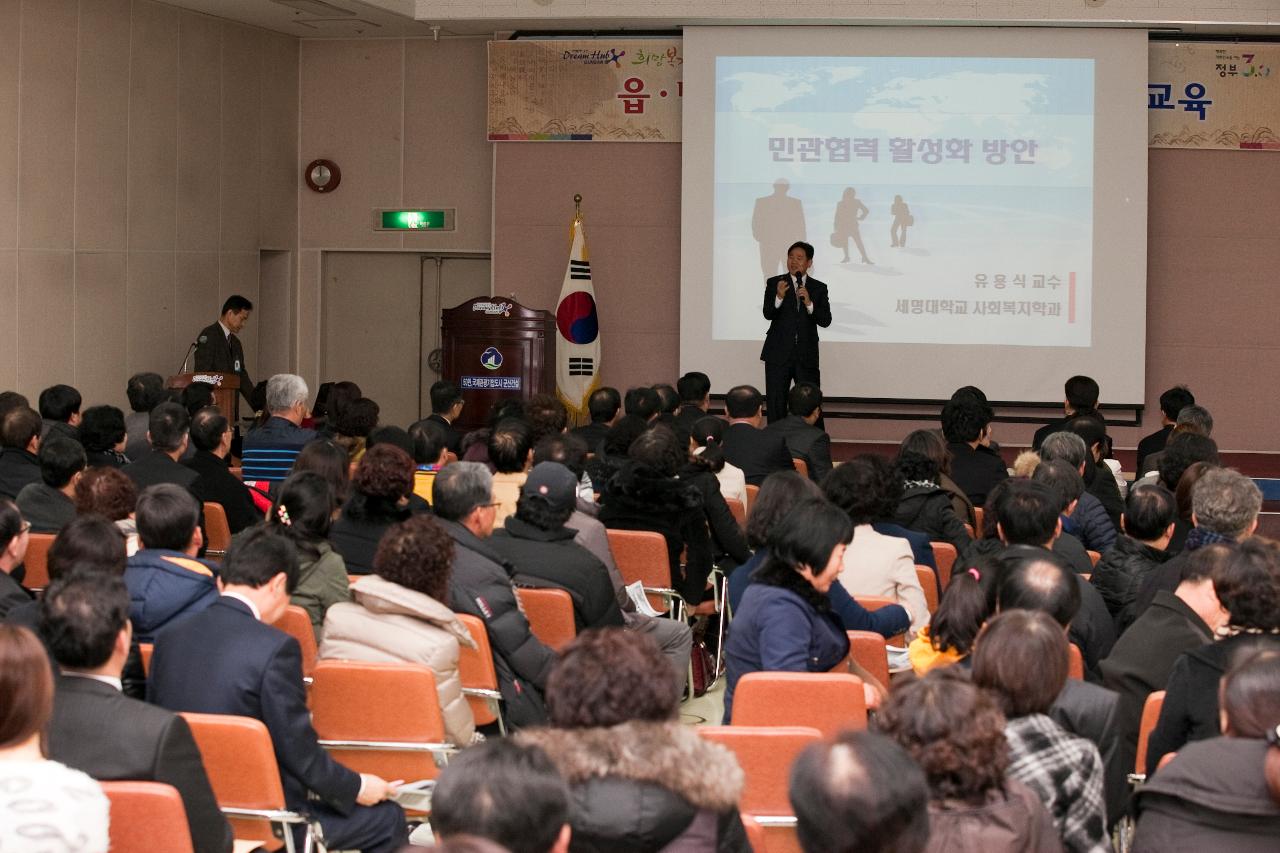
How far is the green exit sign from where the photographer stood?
40.0 ft

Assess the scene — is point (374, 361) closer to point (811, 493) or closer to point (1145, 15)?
point (1145, 15)

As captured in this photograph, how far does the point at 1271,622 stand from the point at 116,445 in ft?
15.7

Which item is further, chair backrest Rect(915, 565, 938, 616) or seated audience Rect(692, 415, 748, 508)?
seated audience Rect(692, 415, 748, 508)

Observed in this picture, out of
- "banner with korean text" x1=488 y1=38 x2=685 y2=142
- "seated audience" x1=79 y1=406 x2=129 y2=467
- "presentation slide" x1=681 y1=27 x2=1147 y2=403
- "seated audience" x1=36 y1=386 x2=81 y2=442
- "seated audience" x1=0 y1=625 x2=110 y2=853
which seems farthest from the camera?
"banner with korean text" x1=488 y1=38 x2=685 y2=142

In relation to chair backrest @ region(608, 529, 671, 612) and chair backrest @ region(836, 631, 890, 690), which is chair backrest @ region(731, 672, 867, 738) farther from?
chair backrest @ region(608, 529, 671, 612)

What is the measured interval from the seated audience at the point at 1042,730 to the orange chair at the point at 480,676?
1.73 meters

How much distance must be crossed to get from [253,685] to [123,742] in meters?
0.45

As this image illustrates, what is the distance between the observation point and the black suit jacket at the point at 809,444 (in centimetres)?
768

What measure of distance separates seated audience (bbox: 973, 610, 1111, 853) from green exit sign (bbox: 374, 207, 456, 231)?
33.1ft

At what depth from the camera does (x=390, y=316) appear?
1259 cm

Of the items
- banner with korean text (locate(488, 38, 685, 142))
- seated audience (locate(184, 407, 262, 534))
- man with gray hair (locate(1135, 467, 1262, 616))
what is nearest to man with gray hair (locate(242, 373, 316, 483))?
seated audience (locate(184, 407, 262, 534))

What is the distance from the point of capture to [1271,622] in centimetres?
323

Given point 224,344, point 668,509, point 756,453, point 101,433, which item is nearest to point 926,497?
point 668,509

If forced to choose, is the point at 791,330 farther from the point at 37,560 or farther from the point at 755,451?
the point at 37,560
